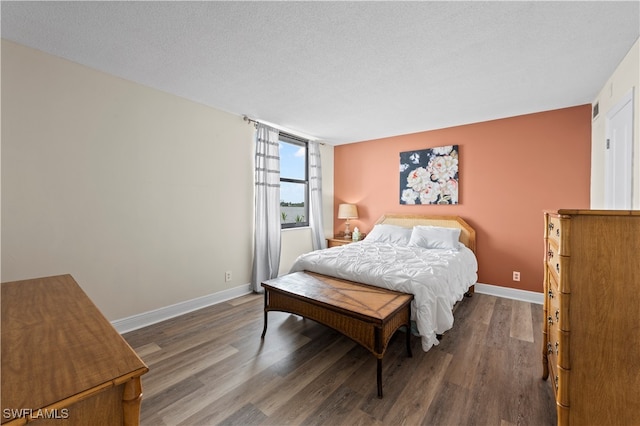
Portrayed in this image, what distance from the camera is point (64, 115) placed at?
2244 mm

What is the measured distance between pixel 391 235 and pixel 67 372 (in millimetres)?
3767

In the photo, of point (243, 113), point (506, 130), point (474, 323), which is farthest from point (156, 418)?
point (506, 130)

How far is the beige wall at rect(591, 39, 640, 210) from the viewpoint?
1.99 meters

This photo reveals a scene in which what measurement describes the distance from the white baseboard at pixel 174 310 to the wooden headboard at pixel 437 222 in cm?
246

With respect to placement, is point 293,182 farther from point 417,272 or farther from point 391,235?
point 417,272

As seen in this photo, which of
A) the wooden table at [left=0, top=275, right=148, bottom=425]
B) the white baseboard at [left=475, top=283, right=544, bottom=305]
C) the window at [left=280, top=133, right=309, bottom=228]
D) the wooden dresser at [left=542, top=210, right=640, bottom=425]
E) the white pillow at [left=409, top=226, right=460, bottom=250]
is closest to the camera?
the wooden table at [left=0, top=275, right=148, bottom=425]

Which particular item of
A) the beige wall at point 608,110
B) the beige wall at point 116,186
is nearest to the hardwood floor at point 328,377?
the beige wall at point 116,186

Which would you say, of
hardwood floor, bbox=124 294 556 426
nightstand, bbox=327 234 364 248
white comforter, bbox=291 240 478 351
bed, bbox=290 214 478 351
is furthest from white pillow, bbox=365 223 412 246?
hardwood floor, bbox=124 294 556 426

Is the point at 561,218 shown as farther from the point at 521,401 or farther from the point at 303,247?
the point at 303,247

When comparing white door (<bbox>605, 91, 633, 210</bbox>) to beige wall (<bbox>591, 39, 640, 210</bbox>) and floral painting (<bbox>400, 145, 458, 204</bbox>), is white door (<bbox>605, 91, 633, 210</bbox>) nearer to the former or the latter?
beige wall (<bbox>591, 39, 640, 210</bbox>)

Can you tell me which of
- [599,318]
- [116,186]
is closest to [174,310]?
[116,186]

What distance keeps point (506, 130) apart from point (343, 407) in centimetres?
374

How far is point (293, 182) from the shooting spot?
4.62 meters

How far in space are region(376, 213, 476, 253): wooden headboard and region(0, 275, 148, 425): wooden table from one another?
12.9ft
